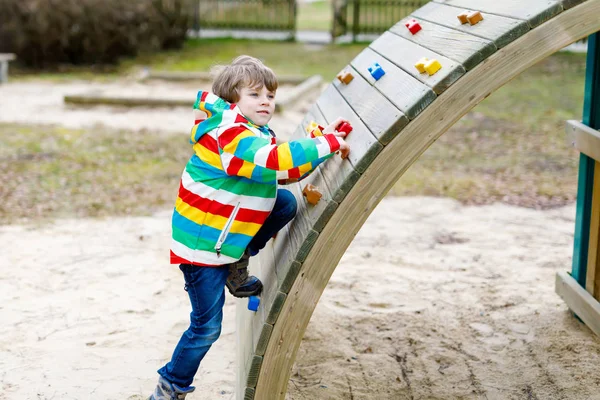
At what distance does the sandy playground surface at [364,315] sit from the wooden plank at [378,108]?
131cm

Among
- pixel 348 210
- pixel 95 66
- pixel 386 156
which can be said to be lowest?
pixel 95 66

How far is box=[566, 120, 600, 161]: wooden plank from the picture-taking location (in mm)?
3756

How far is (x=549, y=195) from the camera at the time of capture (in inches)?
256

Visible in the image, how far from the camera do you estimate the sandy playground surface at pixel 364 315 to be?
349cm

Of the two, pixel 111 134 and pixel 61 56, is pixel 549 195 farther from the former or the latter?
pixel 61 56

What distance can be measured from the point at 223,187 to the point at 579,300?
2.23m

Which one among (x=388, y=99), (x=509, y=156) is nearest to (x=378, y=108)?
(x=388, y=99)

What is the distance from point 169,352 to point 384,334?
112 centimetres

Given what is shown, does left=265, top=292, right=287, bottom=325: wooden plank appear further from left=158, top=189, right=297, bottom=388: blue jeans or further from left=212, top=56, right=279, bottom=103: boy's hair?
left=212, top=56, right=279, bottom=103: boy's hair

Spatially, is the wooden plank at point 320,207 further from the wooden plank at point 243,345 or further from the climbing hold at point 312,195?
the wooden plank at point 243,345

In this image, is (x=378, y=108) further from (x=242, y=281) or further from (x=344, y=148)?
(x=242, y=281)

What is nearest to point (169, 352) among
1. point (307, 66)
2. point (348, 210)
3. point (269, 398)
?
point (269, 398)

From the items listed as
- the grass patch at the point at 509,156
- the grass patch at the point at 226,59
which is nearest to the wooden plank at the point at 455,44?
the grass patch at the point at 509,156

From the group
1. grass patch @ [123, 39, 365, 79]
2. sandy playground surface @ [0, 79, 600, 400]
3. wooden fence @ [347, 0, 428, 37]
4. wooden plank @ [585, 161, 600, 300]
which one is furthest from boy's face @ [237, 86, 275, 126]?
wooden fence @ [347, 0, 428, 37]
